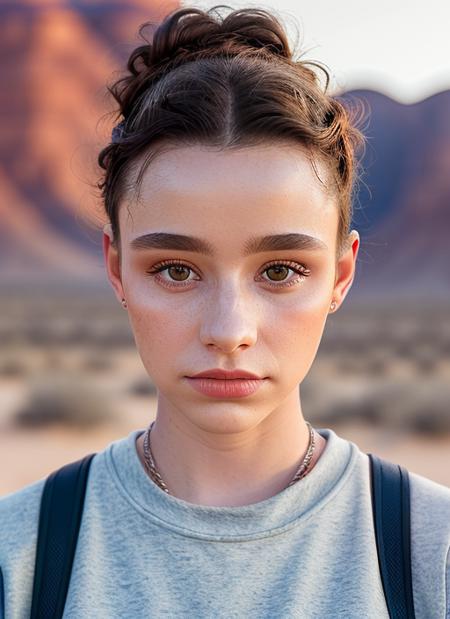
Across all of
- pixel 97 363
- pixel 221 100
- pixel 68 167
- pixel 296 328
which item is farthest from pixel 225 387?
pixel 68 167

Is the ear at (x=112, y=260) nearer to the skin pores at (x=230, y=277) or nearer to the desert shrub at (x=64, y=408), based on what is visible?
the skin pores at (x=230, y=277)

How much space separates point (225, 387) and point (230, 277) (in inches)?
7.4

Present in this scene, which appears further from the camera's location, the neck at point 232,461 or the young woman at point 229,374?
the neck at point 232,461

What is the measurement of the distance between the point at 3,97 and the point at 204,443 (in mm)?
45581

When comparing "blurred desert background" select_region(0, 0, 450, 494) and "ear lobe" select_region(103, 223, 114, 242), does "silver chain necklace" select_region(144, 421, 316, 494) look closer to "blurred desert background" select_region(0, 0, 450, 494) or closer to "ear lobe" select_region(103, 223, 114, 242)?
"ear lobe" select_region(103, 223, 114, 242)

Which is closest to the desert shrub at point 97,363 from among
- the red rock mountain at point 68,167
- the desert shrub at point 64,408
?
the desert shrub at point 64,408

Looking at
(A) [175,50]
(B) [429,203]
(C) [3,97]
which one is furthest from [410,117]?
(A) [175,50]

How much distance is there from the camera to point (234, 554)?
144cm

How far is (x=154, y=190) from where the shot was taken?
148 cm

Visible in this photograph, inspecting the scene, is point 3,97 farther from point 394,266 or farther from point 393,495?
point 393,495

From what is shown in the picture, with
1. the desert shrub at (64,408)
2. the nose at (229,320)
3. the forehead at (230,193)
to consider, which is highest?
the desert shrub at (64,408)

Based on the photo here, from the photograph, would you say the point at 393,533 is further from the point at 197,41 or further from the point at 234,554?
the point at 197,41

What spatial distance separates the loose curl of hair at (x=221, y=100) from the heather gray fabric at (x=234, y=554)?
50 centimetres

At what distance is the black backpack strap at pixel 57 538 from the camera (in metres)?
1.38
